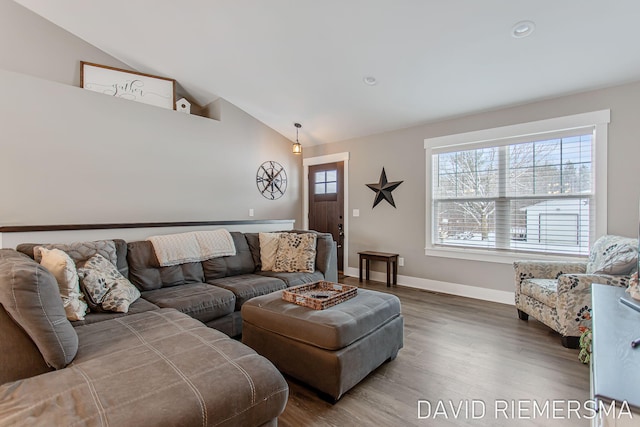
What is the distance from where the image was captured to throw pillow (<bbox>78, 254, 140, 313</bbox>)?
2.13m

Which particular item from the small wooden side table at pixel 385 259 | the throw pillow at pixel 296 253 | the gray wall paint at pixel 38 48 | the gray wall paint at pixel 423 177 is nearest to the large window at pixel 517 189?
the gray wall paint at pixel 423 177

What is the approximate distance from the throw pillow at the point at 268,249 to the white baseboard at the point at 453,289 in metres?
2.03

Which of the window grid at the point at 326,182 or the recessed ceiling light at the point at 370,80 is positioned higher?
the recessed ceiling light at the point at 370,80

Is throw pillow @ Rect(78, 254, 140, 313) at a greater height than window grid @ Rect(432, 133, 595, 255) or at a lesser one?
lesser

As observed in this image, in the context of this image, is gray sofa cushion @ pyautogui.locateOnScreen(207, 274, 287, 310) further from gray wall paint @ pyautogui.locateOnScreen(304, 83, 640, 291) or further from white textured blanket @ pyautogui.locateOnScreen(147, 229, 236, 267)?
gray wall paint @ pyautogui.locateOnScreen(304, 83, 640, 291)

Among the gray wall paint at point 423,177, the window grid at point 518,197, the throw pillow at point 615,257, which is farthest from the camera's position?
the window grid at point 518,197

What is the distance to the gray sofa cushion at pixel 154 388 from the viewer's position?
1037mm

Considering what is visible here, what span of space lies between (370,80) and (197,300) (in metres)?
2.98

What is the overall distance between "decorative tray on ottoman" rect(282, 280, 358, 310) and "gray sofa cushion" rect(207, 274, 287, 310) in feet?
1.93

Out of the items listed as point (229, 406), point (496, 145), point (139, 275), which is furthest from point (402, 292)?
point (229, 406)

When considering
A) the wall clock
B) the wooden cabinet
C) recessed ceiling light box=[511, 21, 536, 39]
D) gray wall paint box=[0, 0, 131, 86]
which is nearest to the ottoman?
the wooden cabinet

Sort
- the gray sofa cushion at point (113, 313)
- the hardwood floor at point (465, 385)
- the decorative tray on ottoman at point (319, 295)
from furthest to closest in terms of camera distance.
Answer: the decorative tray on ottoman at point (319, 295), the gray sofa cushion at point (113, 313), the hardwood floor at point (465, 385)

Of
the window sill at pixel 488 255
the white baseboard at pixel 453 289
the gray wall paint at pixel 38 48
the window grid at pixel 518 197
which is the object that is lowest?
the white baseboard at pixel 453 289

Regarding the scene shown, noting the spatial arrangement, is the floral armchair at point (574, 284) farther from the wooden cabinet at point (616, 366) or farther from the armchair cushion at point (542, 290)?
the wooden cabinet at point (616, 366)
